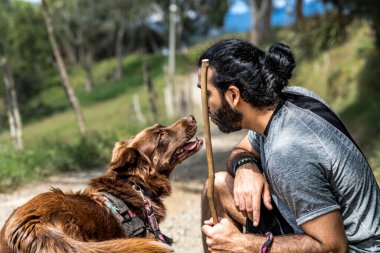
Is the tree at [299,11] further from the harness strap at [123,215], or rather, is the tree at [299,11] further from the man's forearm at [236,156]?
the harness strap at [123,215]

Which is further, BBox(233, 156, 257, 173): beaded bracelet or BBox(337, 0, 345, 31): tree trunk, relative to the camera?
BBox(337, 0, 345, 31): tree trunk

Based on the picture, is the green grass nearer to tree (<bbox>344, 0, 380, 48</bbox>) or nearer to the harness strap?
tree (<bbox>344, 0, 380, 48</bbox>)

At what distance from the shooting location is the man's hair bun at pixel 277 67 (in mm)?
2986

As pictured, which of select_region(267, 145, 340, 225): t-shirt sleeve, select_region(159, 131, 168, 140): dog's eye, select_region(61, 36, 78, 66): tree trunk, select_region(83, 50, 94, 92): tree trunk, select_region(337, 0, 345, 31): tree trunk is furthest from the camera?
select_region(61, 36, 78, 66): tree trunk

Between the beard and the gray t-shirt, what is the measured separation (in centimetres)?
18

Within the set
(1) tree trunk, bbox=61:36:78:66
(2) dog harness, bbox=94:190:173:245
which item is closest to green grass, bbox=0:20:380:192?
(2) dog harness, bbox=94:190:173:245

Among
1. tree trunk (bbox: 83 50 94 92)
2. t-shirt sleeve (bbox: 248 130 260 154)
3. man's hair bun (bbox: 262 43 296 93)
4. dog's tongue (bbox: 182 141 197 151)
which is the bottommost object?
tree trunk (bbox: 83 50 94 92)

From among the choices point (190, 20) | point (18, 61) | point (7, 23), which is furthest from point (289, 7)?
point (7, 23)

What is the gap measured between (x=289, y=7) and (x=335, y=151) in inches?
1783

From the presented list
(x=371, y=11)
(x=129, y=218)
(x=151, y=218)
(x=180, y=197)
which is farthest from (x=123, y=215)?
(x=371, y=11)

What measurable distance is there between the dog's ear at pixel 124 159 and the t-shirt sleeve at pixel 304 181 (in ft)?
4.71

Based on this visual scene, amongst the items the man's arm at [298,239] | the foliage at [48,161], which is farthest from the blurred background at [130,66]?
the man's arm at [298,239]

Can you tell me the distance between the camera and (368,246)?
114 inches

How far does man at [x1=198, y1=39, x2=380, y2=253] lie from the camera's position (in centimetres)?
270
